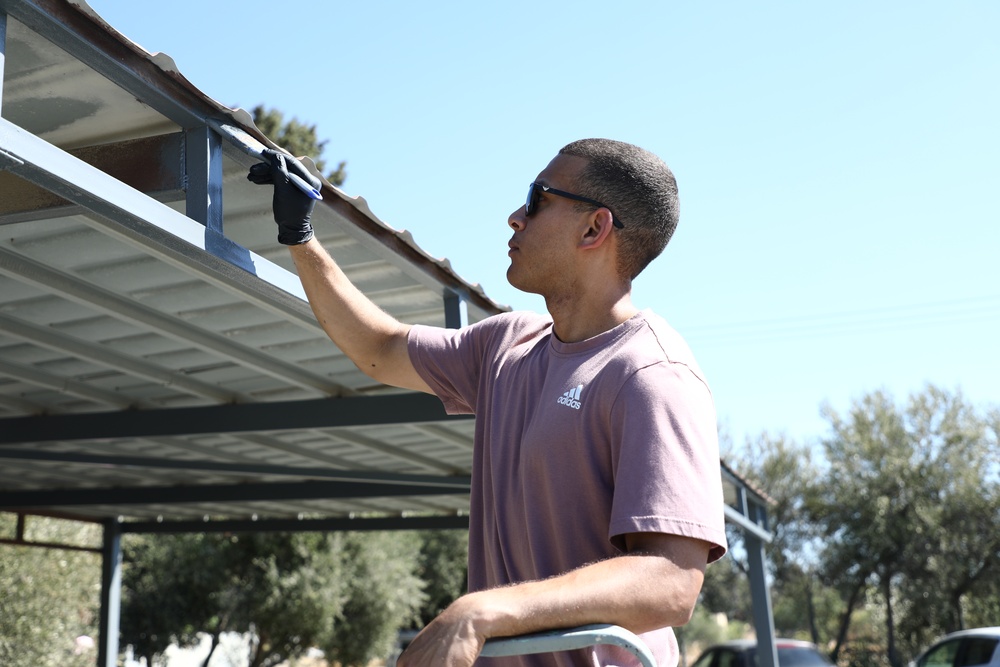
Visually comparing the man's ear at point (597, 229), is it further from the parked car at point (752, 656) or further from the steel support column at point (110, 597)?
the parked car at point (752, 656)

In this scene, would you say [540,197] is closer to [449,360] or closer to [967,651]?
[449,360]

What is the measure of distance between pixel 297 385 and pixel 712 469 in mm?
5057

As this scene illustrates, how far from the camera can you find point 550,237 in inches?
76.9

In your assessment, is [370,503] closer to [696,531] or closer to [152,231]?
[152,231]

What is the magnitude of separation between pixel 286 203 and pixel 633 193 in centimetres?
97

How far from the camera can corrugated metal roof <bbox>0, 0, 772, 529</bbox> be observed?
289cm

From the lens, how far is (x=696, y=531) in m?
1.45

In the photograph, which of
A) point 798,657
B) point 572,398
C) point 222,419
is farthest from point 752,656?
point 572,398

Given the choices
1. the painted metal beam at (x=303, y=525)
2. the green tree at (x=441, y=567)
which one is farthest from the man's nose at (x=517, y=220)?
the green tree at (x=441, y=567)

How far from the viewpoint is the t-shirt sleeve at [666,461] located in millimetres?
1452

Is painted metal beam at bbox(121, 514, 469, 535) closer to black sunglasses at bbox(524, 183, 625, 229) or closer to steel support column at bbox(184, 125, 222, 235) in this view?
steel support column at bbox(184, 125, 222, 235)

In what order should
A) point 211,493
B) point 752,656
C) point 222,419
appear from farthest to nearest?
point 752,656 → point 211,493 → point 222,419

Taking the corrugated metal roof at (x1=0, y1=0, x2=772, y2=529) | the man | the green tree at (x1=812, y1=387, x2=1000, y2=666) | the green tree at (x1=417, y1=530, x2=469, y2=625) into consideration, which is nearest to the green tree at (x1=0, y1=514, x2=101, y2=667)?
the corrugated metal roof at (x1=0, y1=0, x2=772, y2=529)

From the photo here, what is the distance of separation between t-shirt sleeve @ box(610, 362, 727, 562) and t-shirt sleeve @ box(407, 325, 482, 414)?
662 millimetres
